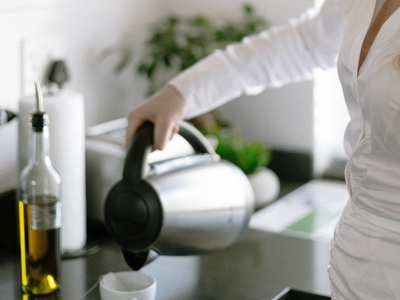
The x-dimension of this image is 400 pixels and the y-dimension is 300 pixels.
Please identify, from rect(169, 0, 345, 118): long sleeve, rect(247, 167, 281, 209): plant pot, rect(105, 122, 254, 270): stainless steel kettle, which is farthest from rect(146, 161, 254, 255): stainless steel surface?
rect(247, 167, 281, 209): plant pot

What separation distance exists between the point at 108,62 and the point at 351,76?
855mm

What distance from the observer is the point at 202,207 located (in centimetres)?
104

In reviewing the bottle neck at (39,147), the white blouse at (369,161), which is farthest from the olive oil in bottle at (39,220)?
the white blouse at (369,161)

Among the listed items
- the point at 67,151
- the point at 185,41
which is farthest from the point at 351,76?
the point at 185,41

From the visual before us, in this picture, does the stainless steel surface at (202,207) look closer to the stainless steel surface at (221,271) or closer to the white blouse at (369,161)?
the stainless steel surface at (221,271)

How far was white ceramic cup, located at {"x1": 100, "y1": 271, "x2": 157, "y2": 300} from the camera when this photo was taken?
3.00 ft

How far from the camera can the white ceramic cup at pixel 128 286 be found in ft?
3.00

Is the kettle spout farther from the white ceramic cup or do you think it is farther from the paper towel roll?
the paper towel roll

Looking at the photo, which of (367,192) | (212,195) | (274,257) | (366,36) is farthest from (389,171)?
(274,257)

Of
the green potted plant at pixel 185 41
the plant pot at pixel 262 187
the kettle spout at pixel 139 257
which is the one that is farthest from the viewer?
the green potted plant at pixel 185 41

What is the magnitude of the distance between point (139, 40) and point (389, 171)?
40.4 inches

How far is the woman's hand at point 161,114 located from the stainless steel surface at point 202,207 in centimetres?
7

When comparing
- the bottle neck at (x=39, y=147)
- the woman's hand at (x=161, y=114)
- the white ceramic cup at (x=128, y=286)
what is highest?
the woman's hand at (x=161, y=114)

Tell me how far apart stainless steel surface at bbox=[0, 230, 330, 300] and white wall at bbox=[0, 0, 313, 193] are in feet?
0.85
